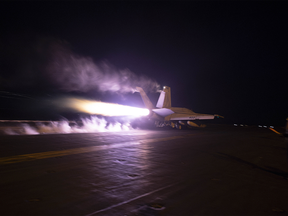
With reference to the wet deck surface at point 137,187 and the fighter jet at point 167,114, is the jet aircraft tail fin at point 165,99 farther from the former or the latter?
the wet deck surface at point 137,187

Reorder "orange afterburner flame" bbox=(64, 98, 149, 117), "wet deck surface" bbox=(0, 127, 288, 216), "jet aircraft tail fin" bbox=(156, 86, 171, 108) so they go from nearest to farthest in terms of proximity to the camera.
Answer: "wet deck surface" bbox=(0, 127, 288, 216) < "orange afterburner flame" bbox=(64, 98, 149, 117) < "jet aircraft tail fin" bbox=(156, 86, 171, 108)

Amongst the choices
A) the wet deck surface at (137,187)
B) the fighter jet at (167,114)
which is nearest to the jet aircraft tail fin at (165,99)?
the fighter jet at (167,114)

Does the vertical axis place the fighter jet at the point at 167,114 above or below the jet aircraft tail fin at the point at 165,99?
below

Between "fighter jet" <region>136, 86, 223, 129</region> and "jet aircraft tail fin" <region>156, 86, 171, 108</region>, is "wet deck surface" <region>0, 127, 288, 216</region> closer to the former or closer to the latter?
"fighter jet" <region>136, 86, 223, 129</region>

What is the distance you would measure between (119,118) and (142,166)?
82.0ft

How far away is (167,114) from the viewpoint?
3356cm

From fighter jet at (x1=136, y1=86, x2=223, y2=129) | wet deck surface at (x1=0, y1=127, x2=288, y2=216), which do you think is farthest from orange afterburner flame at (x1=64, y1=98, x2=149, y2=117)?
wet deck surface at (x1=0, y1=127, x2=288, y2=216)

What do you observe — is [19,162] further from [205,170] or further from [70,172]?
[205,170]

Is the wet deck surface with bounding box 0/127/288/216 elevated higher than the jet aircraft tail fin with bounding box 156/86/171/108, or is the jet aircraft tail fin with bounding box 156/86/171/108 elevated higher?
the jet aircraft tail fin with bounding box 156/86/171/108

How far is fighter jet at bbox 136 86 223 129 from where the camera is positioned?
3209 centimetres

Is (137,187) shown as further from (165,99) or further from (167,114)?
(165,99)

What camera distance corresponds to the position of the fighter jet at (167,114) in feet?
105

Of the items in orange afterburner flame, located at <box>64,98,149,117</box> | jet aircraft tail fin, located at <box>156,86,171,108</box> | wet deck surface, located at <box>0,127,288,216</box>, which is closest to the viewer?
wet deck surface, located at <box>0,127,288,216</box>

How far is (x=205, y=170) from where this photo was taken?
7969 mm
